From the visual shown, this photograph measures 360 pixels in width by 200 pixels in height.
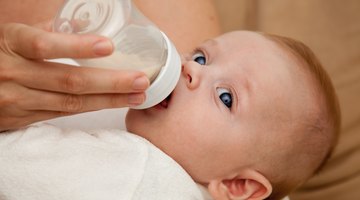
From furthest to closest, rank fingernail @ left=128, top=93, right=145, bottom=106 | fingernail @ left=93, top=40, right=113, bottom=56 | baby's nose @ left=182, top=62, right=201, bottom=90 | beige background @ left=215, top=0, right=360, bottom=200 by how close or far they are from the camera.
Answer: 1. beige background @ left=215, top=0, right=360, bottom=200
2. baby's nose @ left=182, top=62, right=201, bottom=90
3. fingernail @ left=128, top=93, right=145, bottom=106
4. fingernail @ left=93, top=40, right=113, bottom=56

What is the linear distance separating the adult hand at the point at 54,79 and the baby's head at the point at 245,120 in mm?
139

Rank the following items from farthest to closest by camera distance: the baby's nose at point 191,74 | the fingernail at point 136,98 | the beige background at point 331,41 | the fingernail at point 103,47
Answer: the beige background at point 331,41 → the baby's nose at point 191,74 → the fingernail at point 136,98 → the fingernail at point 103,47

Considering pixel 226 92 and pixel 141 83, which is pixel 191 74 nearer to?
pixel 226 92

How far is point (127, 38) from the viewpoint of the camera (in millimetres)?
894

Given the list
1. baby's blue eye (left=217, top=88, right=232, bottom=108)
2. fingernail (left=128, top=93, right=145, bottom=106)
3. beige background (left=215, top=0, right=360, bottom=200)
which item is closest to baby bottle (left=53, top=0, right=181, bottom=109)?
fingernail (left=128, top=93, right=145, bottom=106)

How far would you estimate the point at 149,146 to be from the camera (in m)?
1.00

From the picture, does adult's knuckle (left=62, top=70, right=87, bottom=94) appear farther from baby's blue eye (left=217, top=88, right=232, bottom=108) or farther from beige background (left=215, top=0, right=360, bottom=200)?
beige background (left=215, top=0, right=360, bottom=200)

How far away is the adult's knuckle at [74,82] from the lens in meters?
0.85

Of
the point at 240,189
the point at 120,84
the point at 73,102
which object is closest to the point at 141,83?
the point at 120,84

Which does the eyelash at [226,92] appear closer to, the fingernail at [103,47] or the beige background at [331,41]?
the fingernail at [103,47]

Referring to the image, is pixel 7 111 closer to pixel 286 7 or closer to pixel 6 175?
pixel 6 175

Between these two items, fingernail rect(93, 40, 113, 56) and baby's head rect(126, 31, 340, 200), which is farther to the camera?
baby's head rect(126, 31, 340, 200)

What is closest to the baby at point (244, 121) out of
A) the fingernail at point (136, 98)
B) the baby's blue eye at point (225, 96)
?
the baby's blue eye at point (225, 96)

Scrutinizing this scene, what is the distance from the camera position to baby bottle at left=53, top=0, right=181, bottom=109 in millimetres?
852
